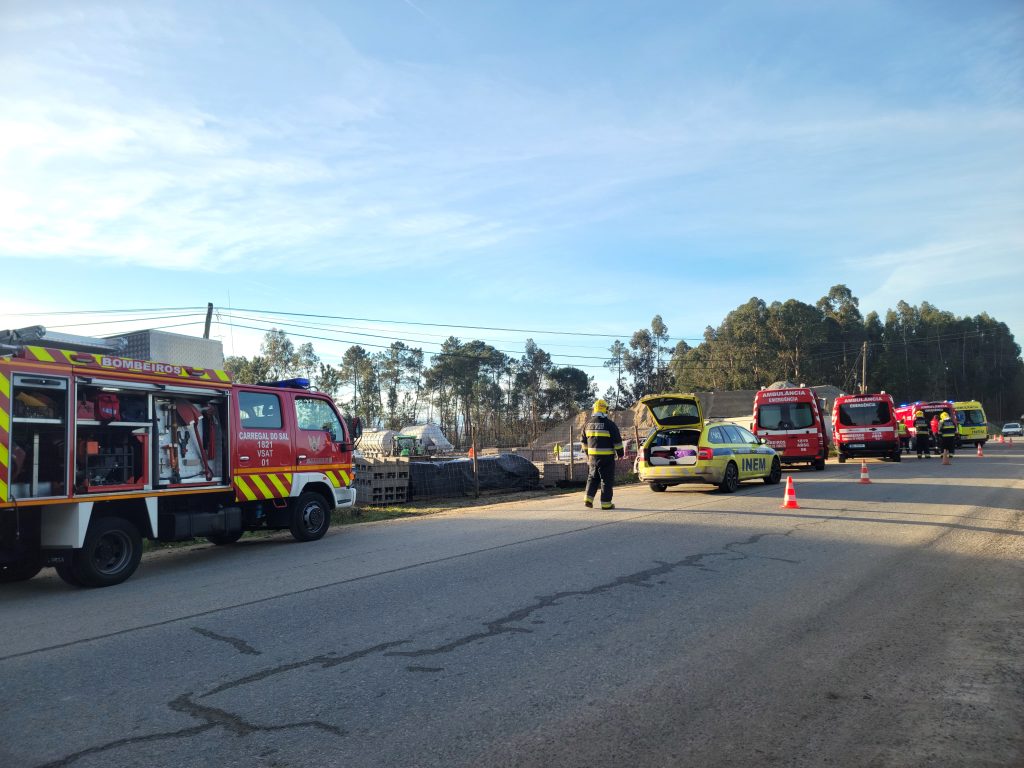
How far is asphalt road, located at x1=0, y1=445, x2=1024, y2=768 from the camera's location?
3.77 meters

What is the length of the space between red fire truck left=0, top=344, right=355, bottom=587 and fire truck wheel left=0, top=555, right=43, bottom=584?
13 millimetres

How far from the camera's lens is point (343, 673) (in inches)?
189

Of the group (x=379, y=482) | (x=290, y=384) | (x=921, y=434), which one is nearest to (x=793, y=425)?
(x=921, y=434)

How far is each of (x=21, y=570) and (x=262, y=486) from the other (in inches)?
120

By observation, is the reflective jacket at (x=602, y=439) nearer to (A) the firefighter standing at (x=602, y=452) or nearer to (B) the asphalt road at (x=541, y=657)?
(A) the firefighter standing at (x=602, y=452)

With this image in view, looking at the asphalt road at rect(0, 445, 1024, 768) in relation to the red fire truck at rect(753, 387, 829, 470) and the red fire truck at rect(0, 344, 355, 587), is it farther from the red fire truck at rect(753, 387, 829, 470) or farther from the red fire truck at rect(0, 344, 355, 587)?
the red fire truck at rect(753, 387, 829, 470)

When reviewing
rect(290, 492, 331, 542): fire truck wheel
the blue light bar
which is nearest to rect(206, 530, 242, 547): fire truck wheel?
rect(290, 492, 331, 542): fire truck wheel

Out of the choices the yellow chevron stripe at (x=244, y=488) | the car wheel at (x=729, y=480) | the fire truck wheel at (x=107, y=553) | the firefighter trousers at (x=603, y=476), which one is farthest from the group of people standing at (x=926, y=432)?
the fire truck wheel at (x=107, y=553)

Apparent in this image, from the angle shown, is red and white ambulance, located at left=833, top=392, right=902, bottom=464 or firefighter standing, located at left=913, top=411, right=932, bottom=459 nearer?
red and white ambulance, located at left=833, top=392, right=902, bottom=464

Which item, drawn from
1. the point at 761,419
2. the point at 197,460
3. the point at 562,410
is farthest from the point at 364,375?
the point at 197,460

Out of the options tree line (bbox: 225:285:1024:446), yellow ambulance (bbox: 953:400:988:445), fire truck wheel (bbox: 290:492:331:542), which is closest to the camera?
fire truck wheel (bbox: 290:492:331:542)

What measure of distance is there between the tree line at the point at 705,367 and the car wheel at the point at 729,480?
56.1 m

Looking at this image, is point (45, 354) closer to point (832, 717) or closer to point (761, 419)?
point (832, 717)

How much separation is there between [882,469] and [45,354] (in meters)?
22.5
